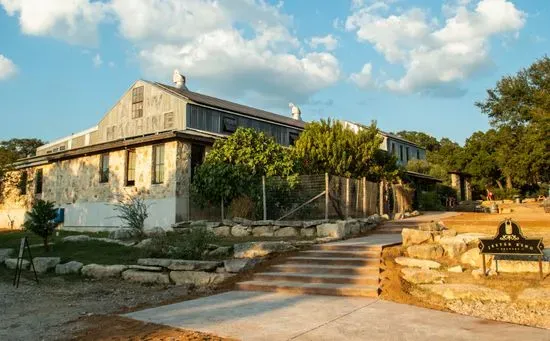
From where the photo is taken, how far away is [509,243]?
788cm

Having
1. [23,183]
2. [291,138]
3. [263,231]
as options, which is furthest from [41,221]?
[291,138]

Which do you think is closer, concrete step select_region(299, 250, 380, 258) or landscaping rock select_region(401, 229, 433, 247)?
concrete step select_region(299, 250, 380, 258)

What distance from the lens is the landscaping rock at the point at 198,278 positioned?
9445 millimetres

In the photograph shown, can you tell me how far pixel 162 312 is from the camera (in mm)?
7027

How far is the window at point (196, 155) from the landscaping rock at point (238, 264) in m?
8.77

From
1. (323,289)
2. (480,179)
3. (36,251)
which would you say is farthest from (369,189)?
(480,179)

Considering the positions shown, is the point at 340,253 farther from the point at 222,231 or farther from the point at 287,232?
the point at 222,231

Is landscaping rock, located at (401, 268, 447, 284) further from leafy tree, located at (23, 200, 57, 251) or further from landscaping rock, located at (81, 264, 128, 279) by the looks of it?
leafy tree, located at (23, 200, 57, 251)

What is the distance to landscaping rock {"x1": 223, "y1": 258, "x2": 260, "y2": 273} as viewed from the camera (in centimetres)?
966

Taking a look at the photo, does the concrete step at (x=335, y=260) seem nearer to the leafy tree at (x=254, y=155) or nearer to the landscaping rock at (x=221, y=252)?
the landscaping rock at (x=221, y=252)

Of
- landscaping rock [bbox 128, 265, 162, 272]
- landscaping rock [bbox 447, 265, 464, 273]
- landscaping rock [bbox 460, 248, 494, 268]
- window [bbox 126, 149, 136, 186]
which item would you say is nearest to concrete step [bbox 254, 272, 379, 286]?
landscaping rock [bbox 447, 265, 464, 273]

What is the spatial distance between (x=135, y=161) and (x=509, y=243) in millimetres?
15403

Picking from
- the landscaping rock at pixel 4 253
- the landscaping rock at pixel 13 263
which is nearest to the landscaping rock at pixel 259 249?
the landscaping rock at pixel 13 263

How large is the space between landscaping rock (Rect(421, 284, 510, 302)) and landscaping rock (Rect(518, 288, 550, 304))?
0.22 meters
